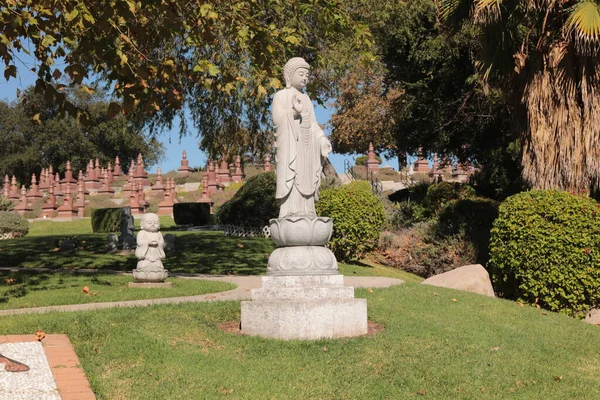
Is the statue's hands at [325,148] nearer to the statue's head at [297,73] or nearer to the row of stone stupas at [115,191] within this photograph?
the statue's head at [297,73]

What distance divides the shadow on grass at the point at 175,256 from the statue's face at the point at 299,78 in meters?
7.51

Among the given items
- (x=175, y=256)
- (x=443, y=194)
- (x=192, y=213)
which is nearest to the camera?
(x=175, y=256)

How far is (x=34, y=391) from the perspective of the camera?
17.9 feet

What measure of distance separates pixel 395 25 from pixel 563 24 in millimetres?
9559

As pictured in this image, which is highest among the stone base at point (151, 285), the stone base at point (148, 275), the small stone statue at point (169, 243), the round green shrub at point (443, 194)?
the round green shrub at point (443, 194)

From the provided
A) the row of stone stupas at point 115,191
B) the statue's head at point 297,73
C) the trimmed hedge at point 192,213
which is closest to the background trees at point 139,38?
the statue's head at point 297,73

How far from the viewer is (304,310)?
299 inches

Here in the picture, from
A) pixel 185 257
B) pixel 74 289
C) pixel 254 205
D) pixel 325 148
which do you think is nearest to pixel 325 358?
pixel 325 148

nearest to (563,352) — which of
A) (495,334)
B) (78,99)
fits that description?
(495,334)

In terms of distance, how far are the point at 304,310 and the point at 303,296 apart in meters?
0.20

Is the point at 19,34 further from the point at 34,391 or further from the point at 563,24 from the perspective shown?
the point at 563,24

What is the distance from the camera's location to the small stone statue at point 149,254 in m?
11.6

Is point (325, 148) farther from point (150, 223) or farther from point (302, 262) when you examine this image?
point (150, 223)

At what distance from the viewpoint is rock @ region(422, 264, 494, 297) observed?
41.3 ft
